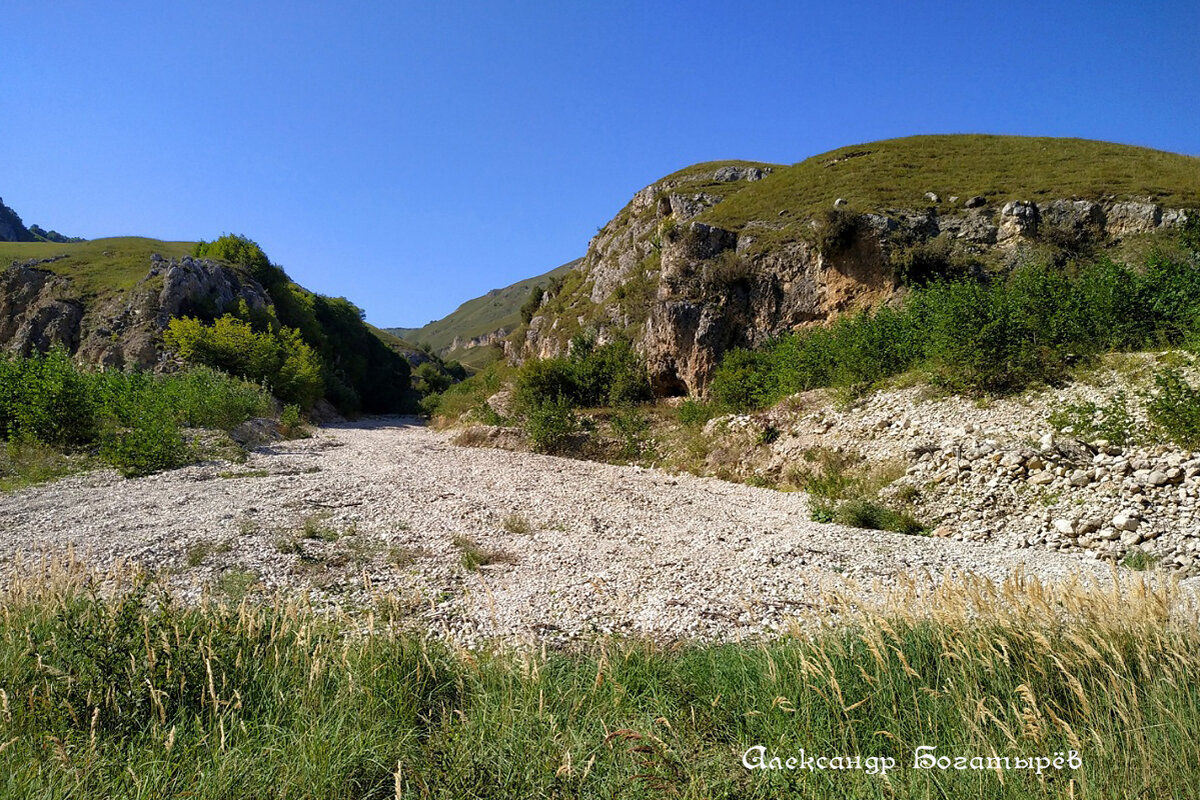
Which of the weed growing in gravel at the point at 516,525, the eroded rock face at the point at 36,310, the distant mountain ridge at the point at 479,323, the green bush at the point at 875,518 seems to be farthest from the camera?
the distant mountain ridge at the point at 479,323

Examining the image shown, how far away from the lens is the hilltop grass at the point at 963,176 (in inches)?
848

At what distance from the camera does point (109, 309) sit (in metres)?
34.2

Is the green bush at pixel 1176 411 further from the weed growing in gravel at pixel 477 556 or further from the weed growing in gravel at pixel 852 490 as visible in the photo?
the weed growing in gravel at pixel 477 556

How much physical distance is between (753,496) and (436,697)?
33.7 ft

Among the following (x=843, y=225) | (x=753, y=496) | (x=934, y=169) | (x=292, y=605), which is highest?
(x=934, y=169)

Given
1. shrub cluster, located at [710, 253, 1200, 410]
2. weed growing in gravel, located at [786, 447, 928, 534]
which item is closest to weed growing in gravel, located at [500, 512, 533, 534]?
weed growing in gravel, located at [786, 447, 928, 534]

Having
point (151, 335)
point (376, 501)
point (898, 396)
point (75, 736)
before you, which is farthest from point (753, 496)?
point (151, 335)

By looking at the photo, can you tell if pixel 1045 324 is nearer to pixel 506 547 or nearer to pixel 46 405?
pixel 506 547

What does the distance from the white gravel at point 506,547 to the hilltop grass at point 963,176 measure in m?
19.8

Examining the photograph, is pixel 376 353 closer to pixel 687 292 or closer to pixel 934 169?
pixel 687 292

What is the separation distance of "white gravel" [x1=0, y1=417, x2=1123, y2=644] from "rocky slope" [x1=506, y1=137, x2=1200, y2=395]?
37.6 ft

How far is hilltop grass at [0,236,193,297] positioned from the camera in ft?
124

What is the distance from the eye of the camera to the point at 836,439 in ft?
43.2

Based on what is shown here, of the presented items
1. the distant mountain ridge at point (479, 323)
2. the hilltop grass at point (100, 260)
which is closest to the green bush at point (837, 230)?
the hilltop grass at point (100, 260)
